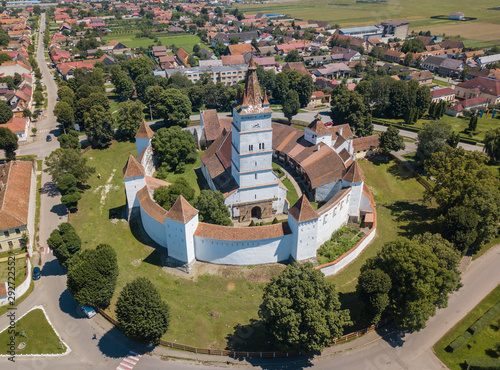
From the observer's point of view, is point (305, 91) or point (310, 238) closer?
point (310, 238)

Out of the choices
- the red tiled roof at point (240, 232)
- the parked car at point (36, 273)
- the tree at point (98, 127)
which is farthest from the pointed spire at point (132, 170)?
the tree at point (98, 127)

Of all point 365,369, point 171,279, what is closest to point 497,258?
point 365,369

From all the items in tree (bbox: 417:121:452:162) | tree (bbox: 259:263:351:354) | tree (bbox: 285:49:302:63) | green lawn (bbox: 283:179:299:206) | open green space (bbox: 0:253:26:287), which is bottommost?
open green space (bbox: 0:253:26:287)

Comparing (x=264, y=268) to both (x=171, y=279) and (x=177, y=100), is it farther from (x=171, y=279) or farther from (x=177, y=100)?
(x=177, y=100)

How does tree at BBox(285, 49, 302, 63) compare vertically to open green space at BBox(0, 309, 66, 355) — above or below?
above

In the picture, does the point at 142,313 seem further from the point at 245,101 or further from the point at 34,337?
the point at 245,101

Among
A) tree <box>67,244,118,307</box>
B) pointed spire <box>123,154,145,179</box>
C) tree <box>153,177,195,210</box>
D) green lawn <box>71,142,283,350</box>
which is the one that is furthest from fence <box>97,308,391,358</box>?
pointed spire <box>123,154,145,179</box>

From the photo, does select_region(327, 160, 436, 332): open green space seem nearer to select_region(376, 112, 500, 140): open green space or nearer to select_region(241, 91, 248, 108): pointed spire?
select_region(376, 112, 500, 140): open green space
